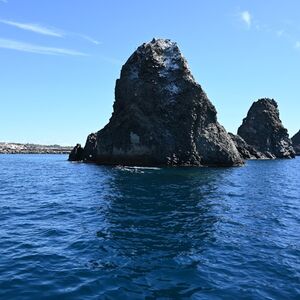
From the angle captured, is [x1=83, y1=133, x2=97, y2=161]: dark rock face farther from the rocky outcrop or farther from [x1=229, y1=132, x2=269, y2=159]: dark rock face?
[x1=229, y1=132, x2=269, y2=159]: dark rock face

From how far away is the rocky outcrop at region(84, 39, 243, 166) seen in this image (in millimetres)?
86625

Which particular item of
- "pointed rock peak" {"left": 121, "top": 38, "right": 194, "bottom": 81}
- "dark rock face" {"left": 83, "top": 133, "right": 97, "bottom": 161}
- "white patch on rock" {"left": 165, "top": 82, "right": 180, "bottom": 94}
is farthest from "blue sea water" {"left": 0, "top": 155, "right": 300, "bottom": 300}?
"dark rock face" {"left": 83, "top": 133, "right": 97, "bottom": 161}

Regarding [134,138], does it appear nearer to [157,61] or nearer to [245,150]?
[157,61]

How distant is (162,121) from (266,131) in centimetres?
9662

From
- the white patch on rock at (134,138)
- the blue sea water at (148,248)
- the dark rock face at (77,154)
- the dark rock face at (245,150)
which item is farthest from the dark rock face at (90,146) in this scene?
the blue sea water at (148,248)

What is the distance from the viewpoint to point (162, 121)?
3526 inches

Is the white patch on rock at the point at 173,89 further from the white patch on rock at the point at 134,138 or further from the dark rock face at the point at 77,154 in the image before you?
the dark rock face at the point at 77,154

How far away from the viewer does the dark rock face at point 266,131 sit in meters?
171

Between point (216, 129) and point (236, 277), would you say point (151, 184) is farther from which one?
point (216, 129)

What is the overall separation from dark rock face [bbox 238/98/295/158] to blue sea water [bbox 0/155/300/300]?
13893cm

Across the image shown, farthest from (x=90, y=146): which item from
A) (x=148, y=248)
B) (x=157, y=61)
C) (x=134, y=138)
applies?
(x=148, y=248)

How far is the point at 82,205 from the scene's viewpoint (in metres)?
33.0

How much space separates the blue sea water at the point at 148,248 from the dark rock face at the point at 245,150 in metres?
109

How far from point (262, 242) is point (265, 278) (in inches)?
233
